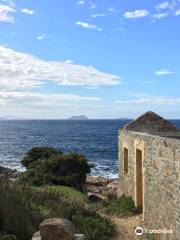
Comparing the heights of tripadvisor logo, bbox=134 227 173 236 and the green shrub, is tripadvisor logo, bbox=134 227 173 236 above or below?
below

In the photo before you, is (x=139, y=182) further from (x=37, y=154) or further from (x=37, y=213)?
(x=37, y=154)

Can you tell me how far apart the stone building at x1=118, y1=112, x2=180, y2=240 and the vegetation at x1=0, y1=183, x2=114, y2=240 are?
1.46 metres

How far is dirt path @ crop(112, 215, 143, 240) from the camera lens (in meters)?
10.6

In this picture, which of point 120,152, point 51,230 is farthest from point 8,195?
point 120,152

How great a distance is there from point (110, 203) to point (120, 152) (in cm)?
245

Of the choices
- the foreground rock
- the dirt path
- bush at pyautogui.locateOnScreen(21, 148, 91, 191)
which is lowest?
the dirt path

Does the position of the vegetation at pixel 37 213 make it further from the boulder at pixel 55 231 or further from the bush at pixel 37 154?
the bush at pixel 37 154

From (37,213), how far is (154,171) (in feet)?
11.0

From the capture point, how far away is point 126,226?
38.6 feet

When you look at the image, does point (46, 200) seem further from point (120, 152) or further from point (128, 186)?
point (120, 152)

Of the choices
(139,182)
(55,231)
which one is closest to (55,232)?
(55,231)

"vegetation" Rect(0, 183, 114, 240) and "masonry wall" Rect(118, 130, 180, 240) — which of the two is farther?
"masonry wall" Rect(118, 130, 180, 240)

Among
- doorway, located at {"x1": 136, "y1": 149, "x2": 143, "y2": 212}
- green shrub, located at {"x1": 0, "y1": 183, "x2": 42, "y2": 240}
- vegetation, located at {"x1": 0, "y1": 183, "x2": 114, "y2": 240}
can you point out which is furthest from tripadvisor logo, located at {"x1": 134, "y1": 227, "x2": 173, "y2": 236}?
green shrub, located at {"x1": 0, "y1": 183, "x2": 42, "y2": 240}

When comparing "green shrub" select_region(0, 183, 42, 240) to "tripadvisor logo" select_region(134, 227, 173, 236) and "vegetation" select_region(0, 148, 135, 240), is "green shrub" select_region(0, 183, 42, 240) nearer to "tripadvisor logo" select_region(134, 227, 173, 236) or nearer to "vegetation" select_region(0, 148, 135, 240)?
"vegetation" select_region(0, 148, 135, 240)
